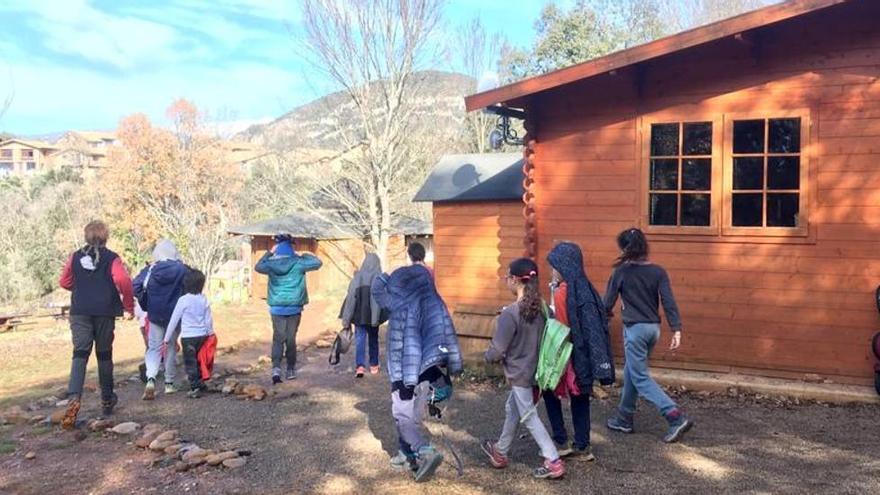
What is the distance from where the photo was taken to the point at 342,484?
5.14m

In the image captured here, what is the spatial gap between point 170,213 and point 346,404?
2721 centimetres

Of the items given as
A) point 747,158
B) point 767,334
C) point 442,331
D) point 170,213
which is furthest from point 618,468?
point 170,213

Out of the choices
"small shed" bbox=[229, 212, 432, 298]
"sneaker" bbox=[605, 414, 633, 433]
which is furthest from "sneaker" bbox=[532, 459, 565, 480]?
"small shed" bbox=[229, 212, 432, 298]

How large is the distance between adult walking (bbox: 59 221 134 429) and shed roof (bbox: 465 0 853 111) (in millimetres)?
4337

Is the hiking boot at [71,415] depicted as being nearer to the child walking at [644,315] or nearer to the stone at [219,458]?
the stone at [219,458]

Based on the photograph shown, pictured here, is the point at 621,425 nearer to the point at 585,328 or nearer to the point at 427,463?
the point at 585,328

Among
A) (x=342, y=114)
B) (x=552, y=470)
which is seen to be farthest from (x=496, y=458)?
(x=342, y=114)

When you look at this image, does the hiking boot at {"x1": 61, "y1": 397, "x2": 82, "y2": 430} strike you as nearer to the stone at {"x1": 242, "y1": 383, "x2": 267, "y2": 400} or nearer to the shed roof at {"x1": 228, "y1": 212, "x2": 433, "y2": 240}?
the stone at {"x1": 242, "y1": 383, "x2": 267, "y2": 400}

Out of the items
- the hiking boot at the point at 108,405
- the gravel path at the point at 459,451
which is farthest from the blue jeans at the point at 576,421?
the hiking boot at the point at 108,405

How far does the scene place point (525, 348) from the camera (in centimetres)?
506

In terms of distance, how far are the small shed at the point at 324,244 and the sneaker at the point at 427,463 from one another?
847 inches

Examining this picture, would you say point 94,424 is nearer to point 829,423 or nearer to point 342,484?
point 342,484

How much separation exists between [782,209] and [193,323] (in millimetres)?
6750

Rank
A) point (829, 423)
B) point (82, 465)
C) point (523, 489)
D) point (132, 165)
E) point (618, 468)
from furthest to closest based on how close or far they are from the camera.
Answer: point (132, 165)
point (829, 423)
point (82, 465)
point (618, 468)
point (523, 489)
